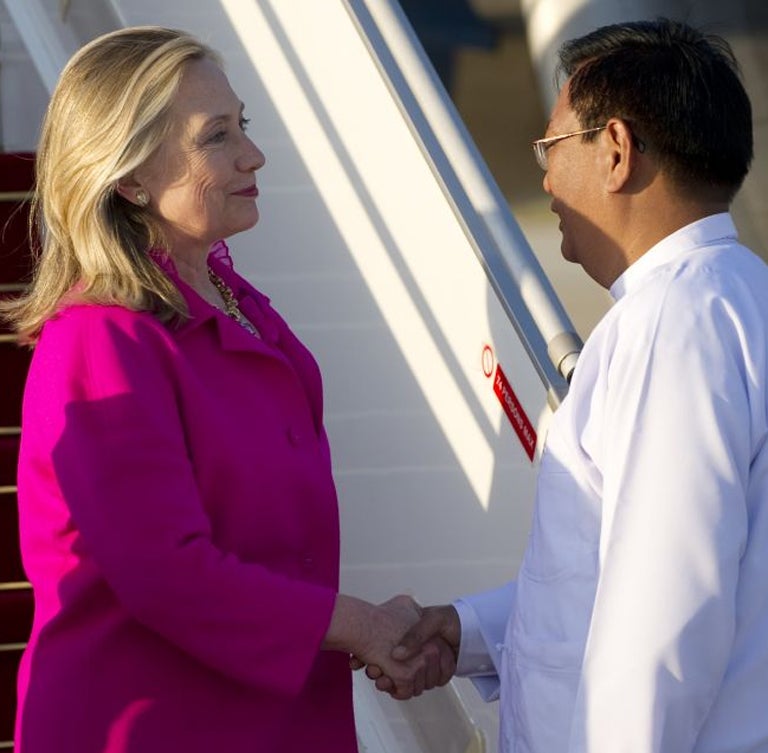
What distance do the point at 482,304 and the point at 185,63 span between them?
2.65ft

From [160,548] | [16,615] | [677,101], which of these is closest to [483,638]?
[160,548]

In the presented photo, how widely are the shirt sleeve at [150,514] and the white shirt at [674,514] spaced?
45 cm

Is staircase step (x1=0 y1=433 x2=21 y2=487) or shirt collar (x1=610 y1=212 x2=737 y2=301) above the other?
shirt collar (x1=610 y1=212 x2=737 y2=301)

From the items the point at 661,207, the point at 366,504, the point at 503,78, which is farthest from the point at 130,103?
the point at 503,78

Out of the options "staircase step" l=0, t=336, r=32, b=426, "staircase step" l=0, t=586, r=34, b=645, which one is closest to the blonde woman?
"staircase step" l=0, t=586, r=34, b=645

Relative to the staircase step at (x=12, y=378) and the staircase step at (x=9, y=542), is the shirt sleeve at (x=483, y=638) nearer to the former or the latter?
the staircase step at (x=9, y=542)

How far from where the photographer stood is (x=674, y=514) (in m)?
1.80

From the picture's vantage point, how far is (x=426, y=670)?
8.20 feet

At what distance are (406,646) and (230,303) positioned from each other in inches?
23.4

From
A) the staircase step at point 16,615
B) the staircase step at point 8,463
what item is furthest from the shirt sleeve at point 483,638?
the staircase step at point 8,463

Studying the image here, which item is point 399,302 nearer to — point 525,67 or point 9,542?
point 9,542

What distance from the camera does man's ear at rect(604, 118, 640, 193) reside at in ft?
6.79

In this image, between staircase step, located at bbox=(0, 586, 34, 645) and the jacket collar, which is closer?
the jacket collar

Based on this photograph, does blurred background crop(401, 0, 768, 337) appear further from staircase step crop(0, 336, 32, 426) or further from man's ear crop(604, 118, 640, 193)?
man's ear crop(604, 118, 640, 193)
